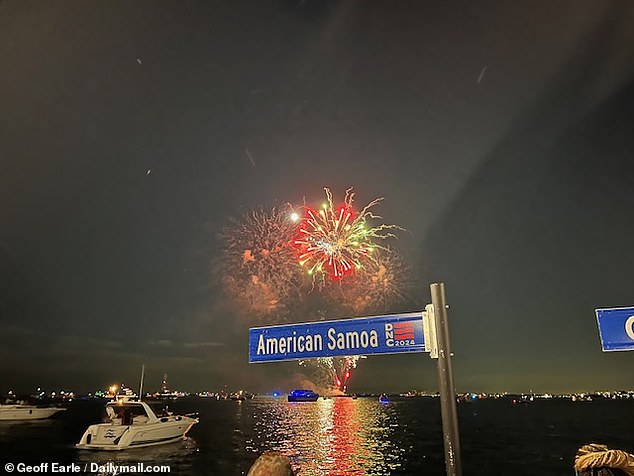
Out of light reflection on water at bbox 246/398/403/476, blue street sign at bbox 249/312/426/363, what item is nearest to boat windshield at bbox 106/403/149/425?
light reflection on water at bbox 246/398/403/476

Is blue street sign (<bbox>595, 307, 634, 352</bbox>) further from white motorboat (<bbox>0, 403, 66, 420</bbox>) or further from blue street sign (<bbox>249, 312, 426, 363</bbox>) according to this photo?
white motorboat (<bbox>0, 403, 66, 420</bbox>)

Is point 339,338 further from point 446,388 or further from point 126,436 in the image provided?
point 126,436

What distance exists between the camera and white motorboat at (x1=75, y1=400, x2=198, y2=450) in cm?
4525

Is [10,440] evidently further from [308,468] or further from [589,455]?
[589,455]

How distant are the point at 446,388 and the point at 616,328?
2615mm

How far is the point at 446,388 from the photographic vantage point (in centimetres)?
462

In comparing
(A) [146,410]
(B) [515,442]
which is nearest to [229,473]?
(A) [146,410]

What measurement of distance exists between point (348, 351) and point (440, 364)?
127cm

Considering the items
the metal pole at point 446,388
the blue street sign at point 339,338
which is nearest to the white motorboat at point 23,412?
the blue street sign at point 339,338

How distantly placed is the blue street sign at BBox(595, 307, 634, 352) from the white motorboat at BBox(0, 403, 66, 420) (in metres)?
118

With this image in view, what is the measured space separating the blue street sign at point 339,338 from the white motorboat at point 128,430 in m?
47.0

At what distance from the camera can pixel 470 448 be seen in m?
68.0

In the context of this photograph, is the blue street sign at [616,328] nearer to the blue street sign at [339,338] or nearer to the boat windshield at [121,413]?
the blue street sign at [339,338]

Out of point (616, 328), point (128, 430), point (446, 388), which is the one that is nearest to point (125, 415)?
point (128, 430)
